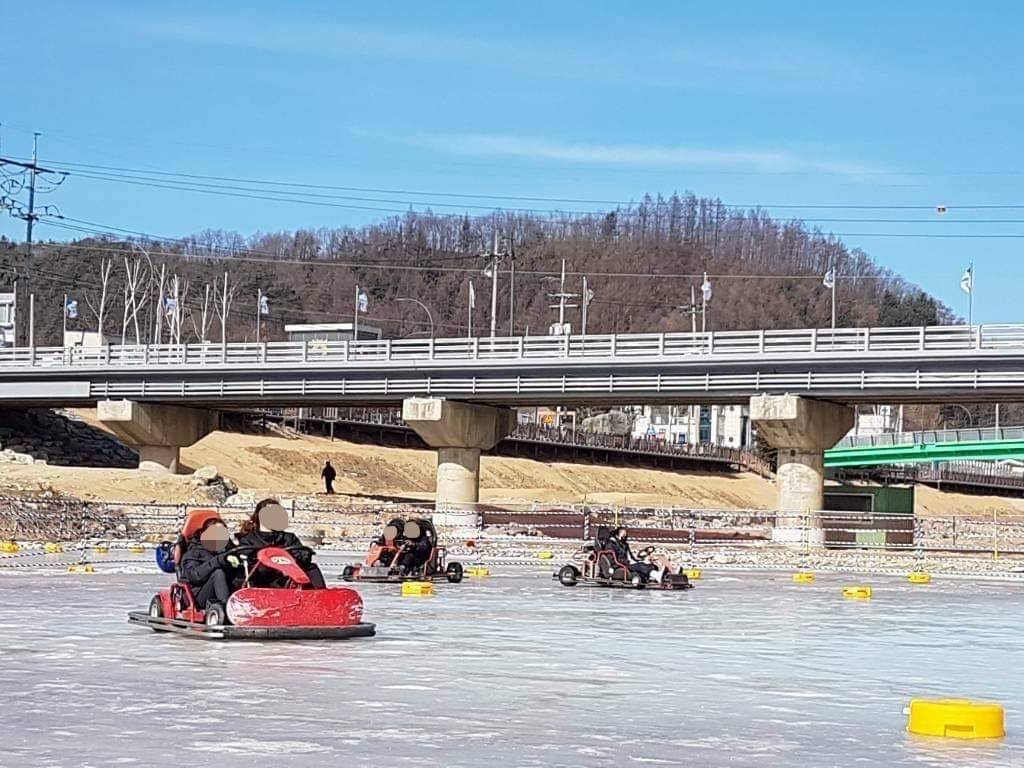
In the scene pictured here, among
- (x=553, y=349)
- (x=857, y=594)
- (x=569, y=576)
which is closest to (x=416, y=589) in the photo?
(x=569, y=576)

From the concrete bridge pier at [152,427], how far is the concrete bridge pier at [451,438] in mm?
13465

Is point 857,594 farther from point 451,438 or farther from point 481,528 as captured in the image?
point 451,438

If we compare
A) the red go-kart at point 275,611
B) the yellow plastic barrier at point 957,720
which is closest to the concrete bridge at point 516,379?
the red go-kart at point 275,611

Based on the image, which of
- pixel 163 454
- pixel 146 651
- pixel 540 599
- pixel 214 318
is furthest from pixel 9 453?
pixel 214 318

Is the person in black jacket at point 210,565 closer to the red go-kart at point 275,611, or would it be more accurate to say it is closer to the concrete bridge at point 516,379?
the red go-kart at point 275,611

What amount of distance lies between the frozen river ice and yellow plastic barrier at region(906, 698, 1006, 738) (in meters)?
0.18

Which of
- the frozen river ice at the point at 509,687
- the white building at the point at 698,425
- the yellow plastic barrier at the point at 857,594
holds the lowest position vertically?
the frozen river ice at the point at 509,687

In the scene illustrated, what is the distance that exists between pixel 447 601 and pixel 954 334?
37839 millimetres

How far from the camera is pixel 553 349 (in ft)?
232

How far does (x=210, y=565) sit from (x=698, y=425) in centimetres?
14827

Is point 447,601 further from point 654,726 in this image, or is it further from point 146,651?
point 654,726

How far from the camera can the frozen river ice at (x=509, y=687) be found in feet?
37.5

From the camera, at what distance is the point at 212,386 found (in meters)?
74.8

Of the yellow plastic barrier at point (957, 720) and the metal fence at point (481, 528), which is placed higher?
the metal fence at point (481, 528)
